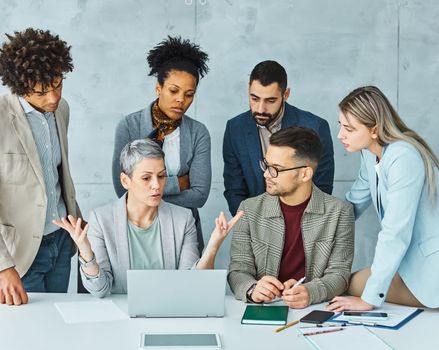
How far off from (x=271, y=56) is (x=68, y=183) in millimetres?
1913

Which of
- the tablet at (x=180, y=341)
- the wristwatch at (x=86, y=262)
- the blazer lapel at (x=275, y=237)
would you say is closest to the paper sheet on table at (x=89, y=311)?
the wristwatch at (x=86, y=262)

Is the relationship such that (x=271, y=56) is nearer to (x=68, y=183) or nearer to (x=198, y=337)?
(x=68, y=183)

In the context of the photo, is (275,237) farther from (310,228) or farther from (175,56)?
(175,56)

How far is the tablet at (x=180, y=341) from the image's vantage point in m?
2.24

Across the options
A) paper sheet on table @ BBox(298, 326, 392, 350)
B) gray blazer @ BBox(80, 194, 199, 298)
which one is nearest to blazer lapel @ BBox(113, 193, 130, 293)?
gray blazer @ BBox(80, 194, 199, 298)

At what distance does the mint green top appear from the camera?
118 inches

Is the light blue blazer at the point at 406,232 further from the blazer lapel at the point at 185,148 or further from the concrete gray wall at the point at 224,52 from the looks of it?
the concrete gray wall at the point at 224,52

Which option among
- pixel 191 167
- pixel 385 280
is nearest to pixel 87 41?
pixel 191 167

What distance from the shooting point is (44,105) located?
300 cm

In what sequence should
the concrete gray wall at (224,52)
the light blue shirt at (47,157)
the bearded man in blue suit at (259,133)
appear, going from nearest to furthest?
the light blue shirt at (47,157), the bearded man in blue suit at (259,133), the concrete gray wall at (224,52)

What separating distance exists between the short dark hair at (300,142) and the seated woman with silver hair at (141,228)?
0.51 meters

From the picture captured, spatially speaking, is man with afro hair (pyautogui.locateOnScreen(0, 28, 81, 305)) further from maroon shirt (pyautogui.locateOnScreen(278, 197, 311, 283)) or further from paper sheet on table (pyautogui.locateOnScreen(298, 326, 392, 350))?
paper sheet on table (pyautogui.locateOnScreen(298, 326, 392, 350))

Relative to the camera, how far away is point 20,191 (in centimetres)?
304

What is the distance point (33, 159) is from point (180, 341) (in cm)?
117
